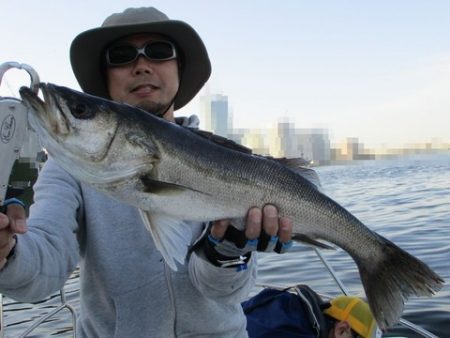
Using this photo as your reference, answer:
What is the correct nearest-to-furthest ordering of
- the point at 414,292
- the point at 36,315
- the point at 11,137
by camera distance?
the point at 11,137, the point at 414,292, the point at 36,315

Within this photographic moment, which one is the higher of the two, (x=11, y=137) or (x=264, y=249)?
(x=11, y=137)

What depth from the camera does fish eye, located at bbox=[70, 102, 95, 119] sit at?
101 inches

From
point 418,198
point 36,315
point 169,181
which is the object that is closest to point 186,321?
point 169,181

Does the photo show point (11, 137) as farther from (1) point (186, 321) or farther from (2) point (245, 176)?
(1) point (186, 321)

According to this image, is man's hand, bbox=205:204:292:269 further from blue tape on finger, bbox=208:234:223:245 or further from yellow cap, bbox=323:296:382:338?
yellow cap, bbox=323:296:382:338

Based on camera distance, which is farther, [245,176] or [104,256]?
[104,256]

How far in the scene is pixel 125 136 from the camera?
8.73 feet

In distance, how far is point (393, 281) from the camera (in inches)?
120

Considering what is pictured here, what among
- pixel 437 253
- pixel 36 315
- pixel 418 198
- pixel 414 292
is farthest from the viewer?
pixel 418 198

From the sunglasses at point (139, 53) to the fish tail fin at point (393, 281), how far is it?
2060 millimetres

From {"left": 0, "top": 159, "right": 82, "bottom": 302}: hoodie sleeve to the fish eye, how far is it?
67 cm

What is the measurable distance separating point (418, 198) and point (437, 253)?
13055mm

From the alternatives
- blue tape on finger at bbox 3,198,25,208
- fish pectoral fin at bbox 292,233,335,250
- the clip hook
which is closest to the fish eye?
the clip hook

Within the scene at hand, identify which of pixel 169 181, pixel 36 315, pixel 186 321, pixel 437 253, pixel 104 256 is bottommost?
pixel 36 315
